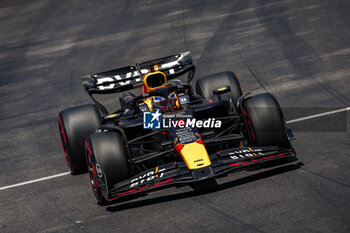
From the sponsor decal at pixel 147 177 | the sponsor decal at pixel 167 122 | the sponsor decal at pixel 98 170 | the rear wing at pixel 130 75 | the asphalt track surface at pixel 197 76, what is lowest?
the asphalt track surface at pixel 197 76

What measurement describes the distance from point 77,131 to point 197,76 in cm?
653

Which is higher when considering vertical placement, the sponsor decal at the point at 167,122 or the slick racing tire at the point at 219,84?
the sponsor decal at the point at 167,122

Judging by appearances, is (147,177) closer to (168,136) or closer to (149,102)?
(168,136)

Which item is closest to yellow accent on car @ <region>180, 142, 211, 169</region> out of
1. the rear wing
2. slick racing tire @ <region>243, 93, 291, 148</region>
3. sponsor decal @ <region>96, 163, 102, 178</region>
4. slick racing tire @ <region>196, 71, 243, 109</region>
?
slick racing tire @ <region>243, 93, 291, 148</region>

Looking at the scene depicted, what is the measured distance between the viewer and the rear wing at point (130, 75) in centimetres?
1173

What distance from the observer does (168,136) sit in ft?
31.7

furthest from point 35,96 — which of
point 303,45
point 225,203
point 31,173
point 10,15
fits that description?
point 10,15

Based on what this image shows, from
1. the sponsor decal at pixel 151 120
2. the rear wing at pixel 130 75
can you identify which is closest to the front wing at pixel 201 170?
the sponsor decal at pixel 151 120

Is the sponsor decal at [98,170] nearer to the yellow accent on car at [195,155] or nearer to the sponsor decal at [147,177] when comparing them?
the sponsor decal at [147,177]

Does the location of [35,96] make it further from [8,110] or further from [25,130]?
[25,130]

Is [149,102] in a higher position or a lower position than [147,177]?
higher

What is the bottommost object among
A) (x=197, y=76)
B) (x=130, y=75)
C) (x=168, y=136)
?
(x=197, y=76)

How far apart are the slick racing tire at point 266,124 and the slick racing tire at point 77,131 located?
2803 mm

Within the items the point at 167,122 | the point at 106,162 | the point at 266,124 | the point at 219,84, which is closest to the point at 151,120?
the point at 167,122
